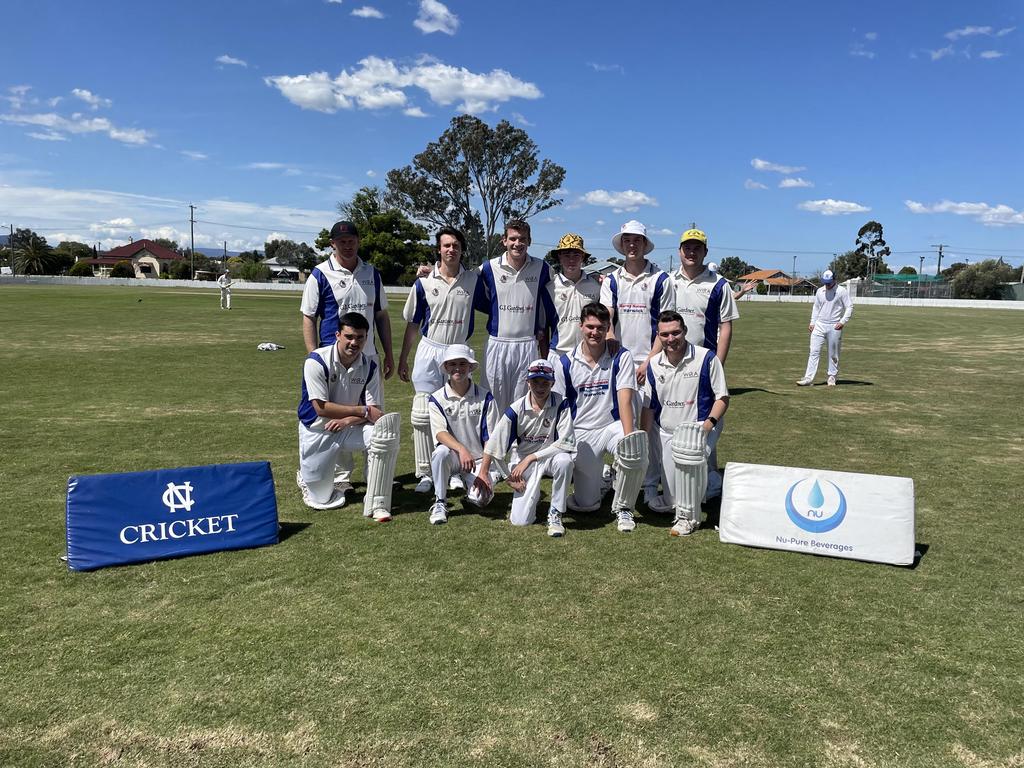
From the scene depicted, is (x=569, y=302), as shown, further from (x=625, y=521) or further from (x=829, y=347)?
(x=829, y=347)

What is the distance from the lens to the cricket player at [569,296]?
571cm

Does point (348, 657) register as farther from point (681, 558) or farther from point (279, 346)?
point (279, 346)

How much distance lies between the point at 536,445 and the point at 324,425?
1.57 m

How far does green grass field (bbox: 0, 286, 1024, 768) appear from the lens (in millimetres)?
2523

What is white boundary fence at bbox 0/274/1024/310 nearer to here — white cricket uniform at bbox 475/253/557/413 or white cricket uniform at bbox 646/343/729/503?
white cricket uniform at bbox 475/253/557/413

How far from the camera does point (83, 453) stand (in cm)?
648

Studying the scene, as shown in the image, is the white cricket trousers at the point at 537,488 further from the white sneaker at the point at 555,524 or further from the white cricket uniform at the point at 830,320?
the white cricket uniform at the point at 830,320

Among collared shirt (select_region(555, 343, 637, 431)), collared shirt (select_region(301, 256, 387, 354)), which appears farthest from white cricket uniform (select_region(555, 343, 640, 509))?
collared shirt (select_region(301, 256, 387, 354))

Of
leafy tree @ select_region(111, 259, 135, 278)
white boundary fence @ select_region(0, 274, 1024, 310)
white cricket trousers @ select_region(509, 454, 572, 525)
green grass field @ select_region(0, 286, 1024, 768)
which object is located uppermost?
leafy tree @ select_region(111, 259, 135, 278)

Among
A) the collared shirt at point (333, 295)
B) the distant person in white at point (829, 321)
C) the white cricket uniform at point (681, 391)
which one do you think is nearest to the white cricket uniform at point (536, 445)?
the white cricket uniform at point (681, 391)

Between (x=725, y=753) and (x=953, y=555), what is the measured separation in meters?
2.69

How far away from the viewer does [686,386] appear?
199 inches

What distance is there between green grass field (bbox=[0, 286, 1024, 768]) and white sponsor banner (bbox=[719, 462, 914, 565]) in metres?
0.14

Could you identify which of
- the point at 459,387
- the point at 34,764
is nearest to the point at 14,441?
the point at 459,387
